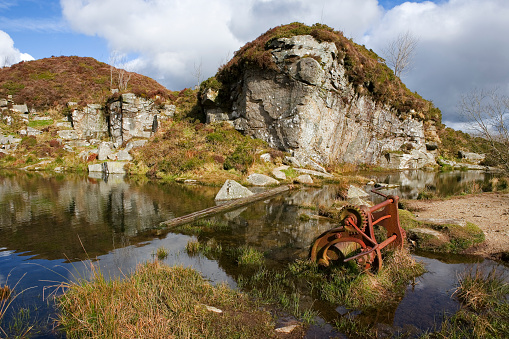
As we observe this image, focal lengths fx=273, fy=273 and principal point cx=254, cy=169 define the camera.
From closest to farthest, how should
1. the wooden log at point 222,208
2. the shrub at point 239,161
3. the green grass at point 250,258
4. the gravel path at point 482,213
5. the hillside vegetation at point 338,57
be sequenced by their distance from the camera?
the green grass at point 250,258 → the gravel path at point 482,213 → the wooden log at point 222,208 → the shrub at point 239,161 → the hillside vegetation at point 338,57


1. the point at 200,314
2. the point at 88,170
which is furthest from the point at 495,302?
the point at 88,170

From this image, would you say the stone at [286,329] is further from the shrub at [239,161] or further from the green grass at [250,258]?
the shrub at [239,161]

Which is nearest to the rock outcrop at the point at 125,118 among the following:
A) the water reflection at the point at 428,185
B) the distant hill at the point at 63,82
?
the distant hill at the point at 63,82

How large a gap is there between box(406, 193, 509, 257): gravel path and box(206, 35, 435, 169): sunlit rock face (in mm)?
16931

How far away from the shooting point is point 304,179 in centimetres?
2547

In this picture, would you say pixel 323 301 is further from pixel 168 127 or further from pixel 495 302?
pixel 168 127

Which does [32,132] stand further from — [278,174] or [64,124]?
[278,174]

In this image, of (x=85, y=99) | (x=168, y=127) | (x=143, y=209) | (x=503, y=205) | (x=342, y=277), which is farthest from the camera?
(x=85, y=99)

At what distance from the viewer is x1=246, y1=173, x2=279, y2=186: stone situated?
76.8ft

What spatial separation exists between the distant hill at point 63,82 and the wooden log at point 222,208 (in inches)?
1301

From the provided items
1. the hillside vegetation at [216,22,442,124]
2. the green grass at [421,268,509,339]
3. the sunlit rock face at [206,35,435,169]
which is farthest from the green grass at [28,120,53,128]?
the green grass at [421,268,509,339]

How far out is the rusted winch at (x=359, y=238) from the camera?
21.4 feet

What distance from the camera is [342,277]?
263 inches

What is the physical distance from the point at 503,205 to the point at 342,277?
1246 cm
